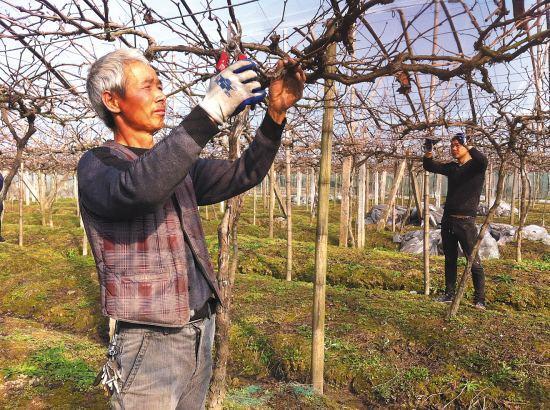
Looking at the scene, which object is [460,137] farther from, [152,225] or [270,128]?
[152,225]

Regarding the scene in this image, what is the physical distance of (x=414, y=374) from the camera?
13.6 feet

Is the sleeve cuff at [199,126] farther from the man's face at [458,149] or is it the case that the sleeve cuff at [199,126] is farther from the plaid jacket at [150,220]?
the man's face at [458,149]

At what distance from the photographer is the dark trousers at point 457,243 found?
16.1 ft

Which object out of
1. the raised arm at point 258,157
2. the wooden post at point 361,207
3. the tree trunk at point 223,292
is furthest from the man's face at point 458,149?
the wooden post at point 361,207

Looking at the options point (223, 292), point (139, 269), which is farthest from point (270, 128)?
point (223, 292)

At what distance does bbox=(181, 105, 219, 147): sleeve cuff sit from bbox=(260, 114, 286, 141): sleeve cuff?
40 centimetres

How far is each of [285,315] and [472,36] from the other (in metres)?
4.50

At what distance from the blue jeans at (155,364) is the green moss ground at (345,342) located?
6.71ft

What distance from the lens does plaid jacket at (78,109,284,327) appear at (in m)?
1.01

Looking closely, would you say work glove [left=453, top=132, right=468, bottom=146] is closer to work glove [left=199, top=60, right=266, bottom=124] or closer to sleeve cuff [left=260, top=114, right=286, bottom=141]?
sleeve cuff [left=260, top=114, right=286, bottom=141]

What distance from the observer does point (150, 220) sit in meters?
1.23

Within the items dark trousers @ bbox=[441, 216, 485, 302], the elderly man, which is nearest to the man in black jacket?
dark trousers @ bbox=[441, 216, 485, 302]

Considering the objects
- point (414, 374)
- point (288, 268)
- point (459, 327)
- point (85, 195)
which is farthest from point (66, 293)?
point (85, 195)

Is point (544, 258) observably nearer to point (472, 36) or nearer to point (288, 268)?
point (288, 268)
